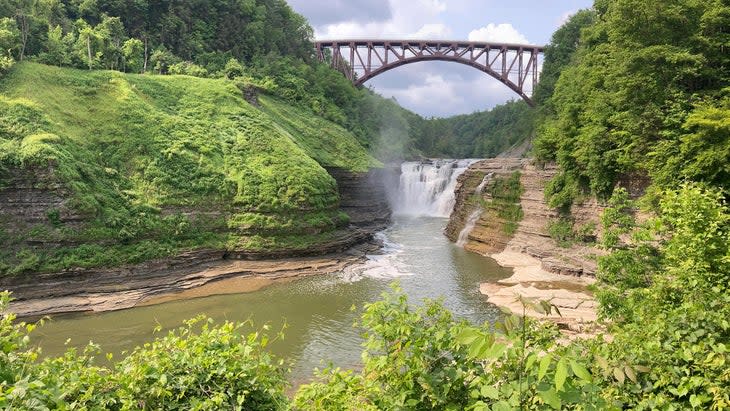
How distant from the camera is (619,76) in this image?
21812mm

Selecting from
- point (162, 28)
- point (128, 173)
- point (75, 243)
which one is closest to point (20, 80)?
point (128, 173)

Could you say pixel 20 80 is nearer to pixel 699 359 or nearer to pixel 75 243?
pixel 75 243

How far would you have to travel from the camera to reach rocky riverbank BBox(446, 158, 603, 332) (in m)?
21.4

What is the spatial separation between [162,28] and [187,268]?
37386mm

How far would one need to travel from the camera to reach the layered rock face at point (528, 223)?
25.8 metres

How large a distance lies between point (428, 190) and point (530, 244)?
20.0 metres

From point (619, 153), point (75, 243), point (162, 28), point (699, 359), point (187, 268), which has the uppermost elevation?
point (162, 28)

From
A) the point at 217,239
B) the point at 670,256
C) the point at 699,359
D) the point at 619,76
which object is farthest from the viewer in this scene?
the point at 217,239

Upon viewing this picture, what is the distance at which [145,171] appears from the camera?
28672mm

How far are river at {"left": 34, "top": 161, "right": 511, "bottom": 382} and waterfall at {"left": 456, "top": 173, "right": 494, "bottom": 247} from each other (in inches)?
39.4

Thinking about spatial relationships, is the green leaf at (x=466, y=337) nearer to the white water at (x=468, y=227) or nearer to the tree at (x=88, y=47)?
the white water at (x=468, y=227)

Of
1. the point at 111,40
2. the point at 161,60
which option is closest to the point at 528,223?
the point at 161,60

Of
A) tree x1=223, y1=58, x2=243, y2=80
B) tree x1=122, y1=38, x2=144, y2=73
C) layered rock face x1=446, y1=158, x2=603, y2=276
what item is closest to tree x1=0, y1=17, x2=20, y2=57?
tree x1=122, y1=38, x2=144, y2=73

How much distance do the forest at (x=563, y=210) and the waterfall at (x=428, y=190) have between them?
32.2 feet
